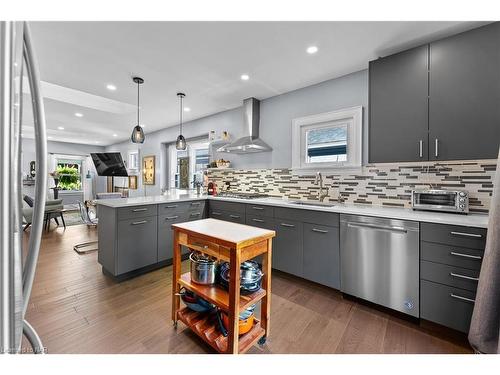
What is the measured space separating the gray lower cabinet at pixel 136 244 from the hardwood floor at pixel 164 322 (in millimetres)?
186

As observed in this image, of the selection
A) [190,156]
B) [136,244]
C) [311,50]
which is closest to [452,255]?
[311,50]

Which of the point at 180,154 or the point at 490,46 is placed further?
the point at 180,154

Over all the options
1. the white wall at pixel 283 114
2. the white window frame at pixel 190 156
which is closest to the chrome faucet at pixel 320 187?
the white wall at pixel 283 114

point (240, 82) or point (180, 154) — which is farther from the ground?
point (240, 82)

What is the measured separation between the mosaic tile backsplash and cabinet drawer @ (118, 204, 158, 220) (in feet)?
5.29

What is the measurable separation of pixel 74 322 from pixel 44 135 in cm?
187

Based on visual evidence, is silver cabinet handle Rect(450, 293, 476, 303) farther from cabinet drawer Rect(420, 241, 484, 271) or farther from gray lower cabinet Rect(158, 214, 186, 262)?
gray lower cabinet Rect(158, 214, 186, 262)

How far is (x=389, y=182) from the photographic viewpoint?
2.37 meters

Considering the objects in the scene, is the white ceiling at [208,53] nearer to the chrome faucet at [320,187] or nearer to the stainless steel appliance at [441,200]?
the chrome faucet at [320,187]

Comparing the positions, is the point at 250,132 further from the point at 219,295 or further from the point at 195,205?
the point at 219,295

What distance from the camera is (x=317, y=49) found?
→ 2.11 meters
